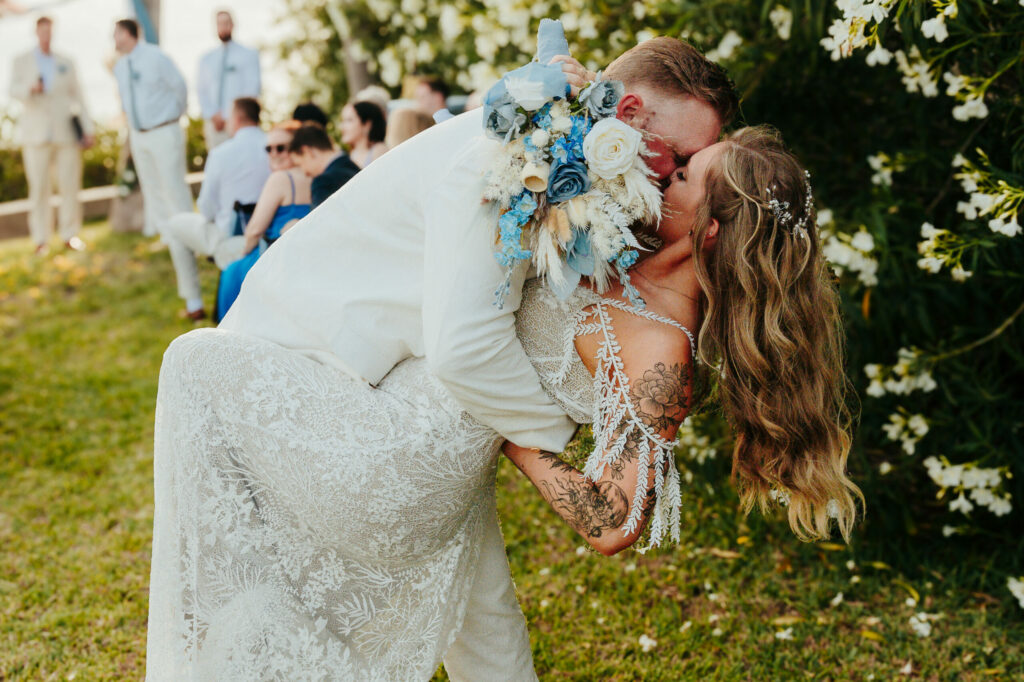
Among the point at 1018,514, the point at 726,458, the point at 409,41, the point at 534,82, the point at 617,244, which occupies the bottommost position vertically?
the point at 726,458

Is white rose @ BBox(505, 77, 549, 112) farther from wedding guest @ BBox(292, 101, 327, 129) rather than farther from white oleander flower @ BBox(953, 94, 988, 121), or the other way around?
wedding guest @ BBox(292, 101, 327, 129)

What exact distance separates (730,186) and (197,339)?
1.40 metres

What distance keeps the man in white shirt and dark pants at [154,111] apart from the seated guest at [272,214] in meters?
3.23

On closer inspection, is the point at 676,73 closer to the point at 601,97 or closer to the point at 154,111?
the point at 601,97

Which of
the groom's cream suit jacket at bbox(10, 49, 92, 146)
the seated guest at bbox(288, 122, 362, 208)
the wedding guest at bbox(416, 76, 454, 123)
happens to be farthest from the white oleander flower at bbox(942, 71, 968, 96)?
the groom's cream suit jacket at bbox(10, 49, 92, 146)

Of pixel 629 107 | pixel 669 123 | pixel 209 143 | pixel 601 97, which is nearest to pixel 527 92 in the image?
pixel 601 97

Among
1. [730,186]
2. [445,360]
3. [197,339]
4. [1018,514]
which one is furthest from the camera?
[1018,514]

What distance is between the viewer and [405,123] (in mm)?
5922

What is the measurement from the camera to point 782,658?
3.55 m

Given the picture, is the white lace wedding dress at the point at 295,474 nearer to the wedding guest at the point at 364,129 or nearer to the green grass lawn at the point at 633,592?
the green grass lawn at the point at 633,592

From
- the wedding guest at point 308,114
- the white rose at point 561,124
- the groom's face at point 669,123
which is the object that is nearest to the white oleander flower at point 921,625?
the groom's face at point 669,123

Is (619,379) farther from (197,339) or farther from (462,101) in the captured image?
(462,101)

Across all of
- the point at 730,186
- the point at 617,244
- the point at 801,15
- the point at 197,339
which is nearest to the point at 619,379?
the point at 617,244

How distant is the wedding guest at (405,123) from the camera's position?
5922 millimetres
